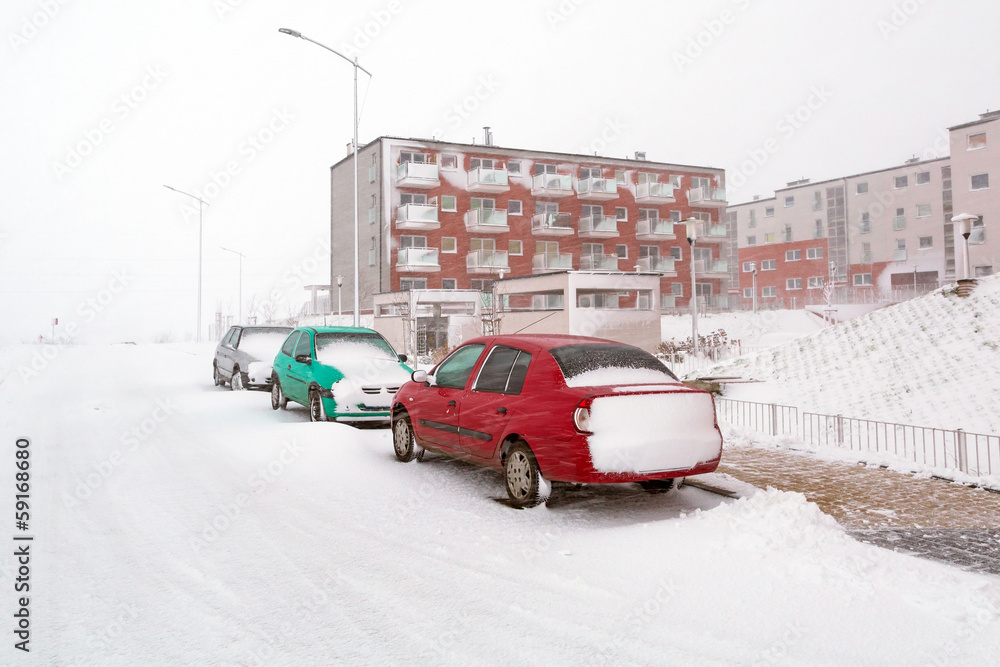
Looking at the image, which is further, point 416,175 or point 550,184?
point 550,184

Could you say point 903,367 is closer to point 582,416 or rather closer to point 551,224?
point 582,416

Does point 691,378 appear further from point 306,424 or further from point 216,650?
point 216,650

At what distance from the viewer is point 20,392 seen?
54.2ft

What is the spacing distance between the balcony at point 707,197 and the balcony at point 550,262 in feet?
40.0

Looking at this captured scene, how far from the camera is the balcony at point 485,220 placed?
43656mm

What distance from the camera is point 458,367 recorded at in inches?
306

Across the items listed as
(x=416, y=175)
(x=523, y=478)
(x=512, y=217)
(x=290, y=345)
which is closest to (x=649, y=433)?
(x=523, y=478)

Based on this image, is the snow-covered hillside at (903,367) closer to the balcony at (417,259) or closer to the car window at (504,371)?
the car window at (504,371)

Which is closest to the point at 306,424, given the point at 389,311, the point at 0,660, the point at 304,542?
the point at 304,542

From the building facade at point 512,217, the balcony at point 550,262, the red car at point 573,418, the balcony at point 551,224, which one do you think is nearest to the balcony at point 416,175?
the building facade at point 512,217

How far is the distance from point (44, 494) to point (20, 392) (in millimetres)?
12499

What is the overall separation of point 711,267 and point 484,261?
18.0 metres

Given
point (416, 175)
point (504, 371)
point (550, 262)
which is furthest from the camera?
point (550, 262)

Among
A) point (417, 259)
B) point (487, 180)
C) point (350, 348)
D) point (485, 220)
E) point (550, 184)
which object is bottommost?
point (350, 348)
